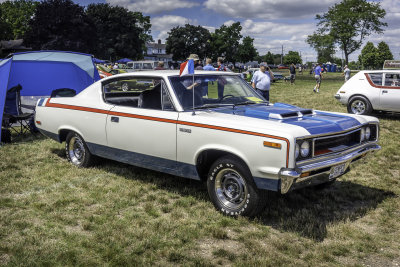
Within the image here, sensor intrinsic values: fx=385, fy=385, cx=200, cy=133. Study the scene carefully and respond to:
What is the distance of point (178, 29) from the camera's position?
8712 centimetres

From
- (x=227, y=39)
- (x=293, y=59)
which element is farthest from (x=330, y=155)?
(x=293, y=59)

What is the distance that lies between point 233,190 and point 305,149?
0.98 m

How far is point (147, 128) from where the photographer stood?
502 cm

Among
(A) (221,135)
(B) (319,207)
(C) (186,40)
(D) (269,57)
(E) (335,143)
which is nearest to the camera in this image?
(A) (221,135)

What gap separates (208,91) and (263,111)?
2.95ft

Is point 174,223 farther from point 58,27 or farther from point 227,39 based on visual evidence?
point 227,39

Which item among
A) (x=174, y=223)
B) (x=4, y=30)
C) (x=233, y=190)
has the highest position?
(x=4, y=30)

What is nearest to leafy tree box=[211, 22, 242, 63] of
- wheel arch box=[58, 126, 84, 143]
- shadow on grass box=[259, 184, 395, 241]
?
wheel arch box=[58, 126, 84, 143]

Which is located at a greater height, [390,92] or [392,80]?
[392,80]

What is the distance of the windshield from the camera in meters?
4.98

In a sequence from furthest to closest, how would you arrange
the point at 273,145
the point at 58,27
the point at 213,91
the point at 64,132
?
the point at 58,27
the point at 64,132
the point at 213,91
the point at 273,145

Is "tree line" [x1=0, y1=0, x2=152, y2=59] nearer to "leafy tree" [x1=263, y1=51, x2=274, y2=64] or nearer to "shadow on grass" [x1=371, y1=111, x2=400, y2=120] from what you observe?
"shadow on grass" [x1=371, y1=111, x2=400, y2=120]

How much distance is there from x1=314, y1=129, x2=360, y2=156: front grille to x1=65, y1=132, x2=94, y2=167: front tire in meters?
3.68

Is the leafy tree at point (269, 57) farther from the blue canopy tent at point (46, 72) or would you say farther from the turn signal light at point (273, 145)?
the turn signal light at point (273, 145)
